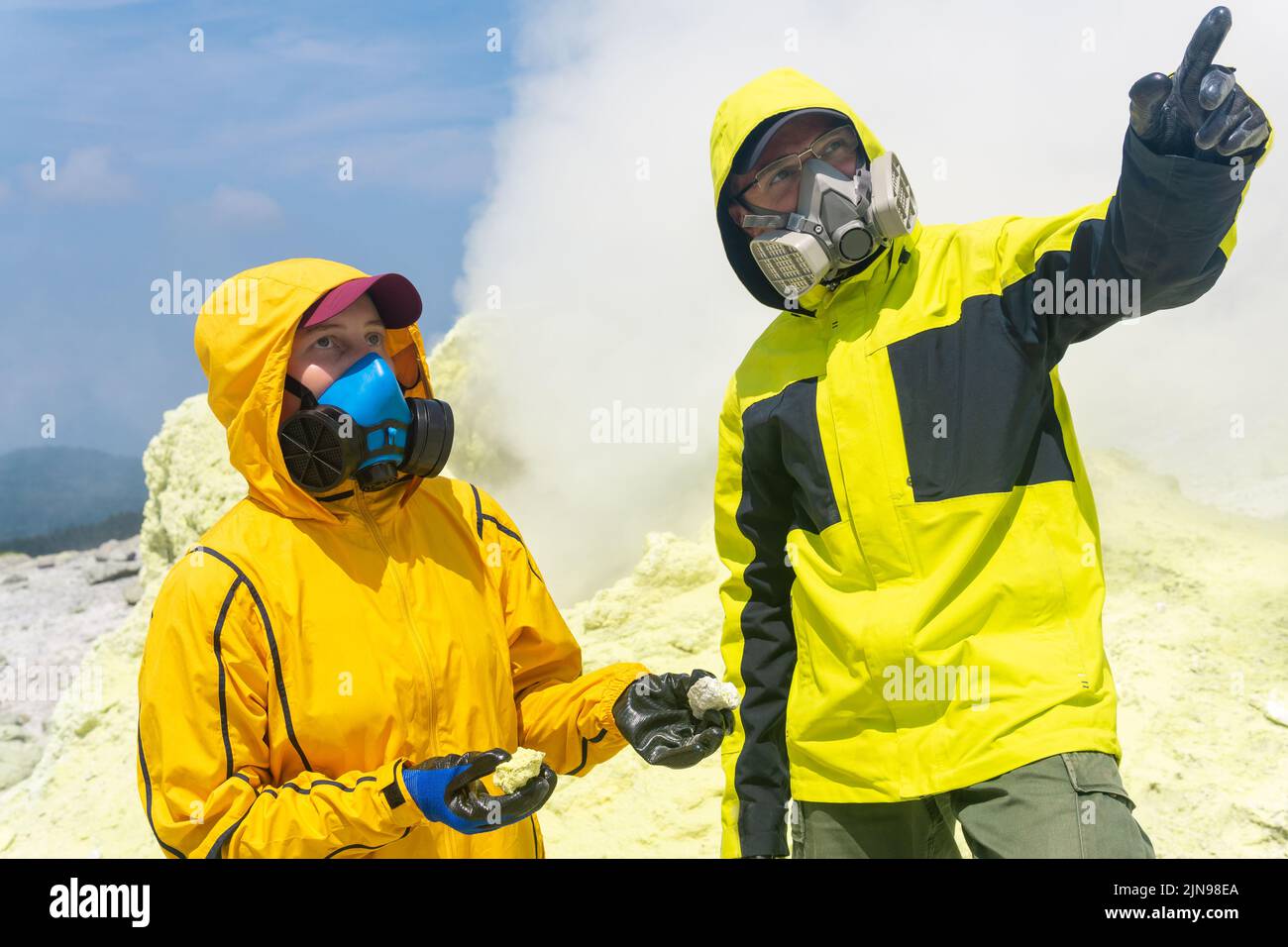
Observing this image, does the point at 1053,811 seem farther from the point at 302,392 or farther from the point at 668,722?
the point at 302,392

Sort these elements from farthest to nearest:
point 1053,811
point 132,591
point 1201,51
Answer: point 132,591 < point 1053,811 < point 1201,51

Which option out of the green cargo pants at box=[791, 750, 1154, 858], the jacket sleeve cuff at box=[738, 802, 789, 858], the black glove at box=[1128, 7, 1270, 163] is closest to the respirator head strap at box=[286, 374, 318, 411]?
the jacket sleeve cuff at box=[738, 802, 789, 858]

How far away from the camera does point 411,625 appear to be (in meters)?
2.62

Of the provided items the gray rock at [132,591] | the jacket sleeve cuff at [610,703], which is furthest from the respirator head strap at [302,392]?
the gray rock at [132,591]

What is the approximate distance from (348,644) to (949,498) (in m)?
1.42

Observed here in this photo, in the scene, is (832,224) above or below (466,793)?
above

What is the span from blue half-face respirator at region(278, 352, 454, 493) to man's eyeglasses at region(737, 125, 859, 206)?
114 cm

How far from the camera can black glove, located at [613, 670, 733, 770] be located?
2693 millimetres

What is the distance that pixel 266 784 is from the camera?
246 cm

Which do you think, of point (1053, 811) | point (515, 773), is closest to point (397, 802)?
point (515, 773)

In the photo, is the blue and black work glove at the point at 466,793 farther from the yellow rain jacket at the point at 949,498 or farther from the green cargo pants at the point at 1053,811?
the green cargo pants at the point at 1053,811

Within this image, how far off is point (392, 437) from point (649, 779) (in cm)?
365

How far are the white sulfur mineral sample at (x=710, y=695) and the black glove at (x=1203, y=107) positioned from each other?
4.90ft

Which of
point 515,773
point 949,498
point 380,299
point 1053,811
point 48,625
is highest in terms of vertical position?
point 380,299
